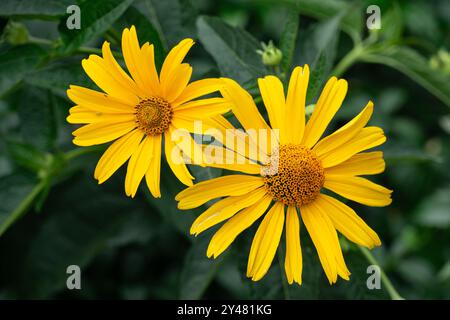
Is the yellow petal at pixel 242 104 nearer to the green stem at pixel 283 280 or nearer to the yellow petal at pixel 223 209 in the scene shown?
the yellow petal at pixel 223 209

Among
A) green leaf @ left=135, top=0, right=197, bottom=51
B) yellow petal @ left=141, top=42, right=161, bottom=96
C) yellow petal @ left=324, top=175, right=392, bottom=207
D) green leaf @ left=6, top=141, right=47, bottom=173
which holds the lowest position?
yellow petal @ left=324, top=175, right=392, bottom=207

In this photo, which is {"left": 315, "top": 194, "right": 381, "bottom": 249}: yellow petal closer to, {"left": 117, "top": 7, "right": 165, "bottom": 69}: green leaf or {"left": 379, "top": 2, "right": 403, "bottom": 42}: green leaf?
{"left": 117, "top": 7, "right": 165, "bottom": 69}: green leaf

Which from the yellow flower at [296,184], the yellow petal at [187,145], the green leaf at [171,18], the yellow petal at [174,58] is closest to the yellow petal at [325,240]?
the yellow flower at [296,184]

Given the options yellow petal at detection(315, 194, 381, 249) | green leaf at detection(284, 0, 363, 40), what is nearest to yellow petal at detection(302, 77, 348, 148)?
yellow petal at detection(315, 194, 381, 249)

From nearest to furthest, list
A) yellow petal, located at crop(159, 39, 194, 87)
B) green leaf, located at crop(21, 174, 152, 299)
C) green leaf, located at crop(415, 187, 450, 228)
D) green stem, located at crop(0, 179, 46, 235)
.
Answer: yellow petal, located at crop(159, 39, 194, 87) → green stem, located at crop(0, 179, 46, 235) → green leaf, located at crop(21, 174, 152, 299) → green leaf, located at crop(415, 187, 450, 228)

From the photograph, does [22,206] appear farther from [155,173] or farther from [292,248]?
[292,248]

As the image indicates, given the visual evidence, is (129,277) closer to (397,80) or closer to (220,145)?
(220,145)
